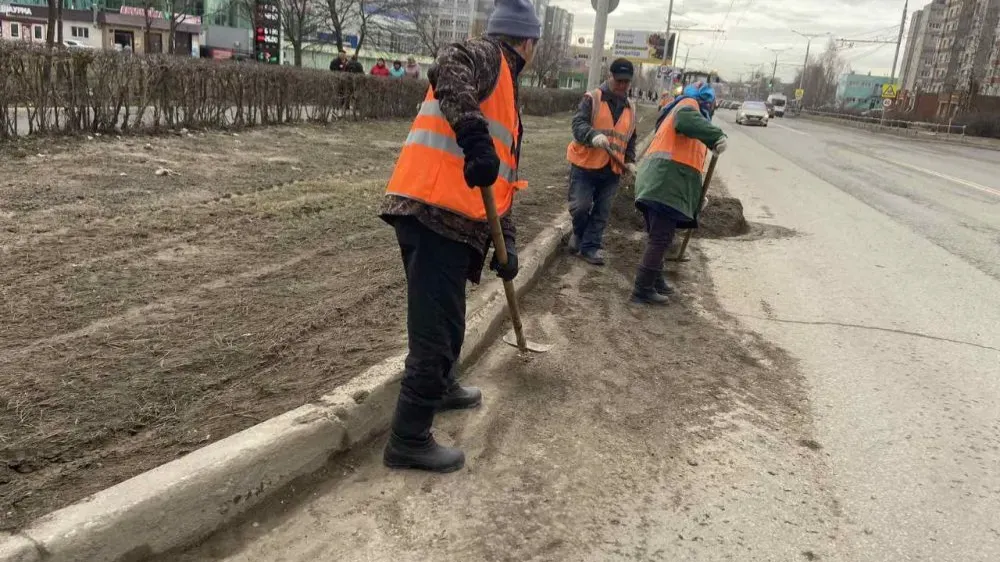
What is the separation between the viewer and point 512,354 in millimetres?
3977

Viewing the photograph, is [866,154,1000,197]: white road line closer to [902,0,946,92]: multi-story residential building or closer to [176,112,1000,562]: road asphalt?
[176,112,1000,562]: road asphalt

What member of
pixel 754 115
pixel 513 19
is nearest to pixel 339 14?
pixel 754 115

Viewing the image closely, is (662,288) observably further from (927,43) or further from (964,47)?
(927,43)

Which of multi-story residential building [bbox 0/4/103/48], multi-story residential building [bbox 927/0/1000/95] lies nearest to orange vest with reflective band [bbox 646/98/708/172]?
multi-story residential building [bbox 927/0/1000/95]

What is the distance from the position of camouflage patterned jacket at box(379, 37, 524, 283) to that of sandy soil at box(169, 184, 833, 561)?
3.05ft

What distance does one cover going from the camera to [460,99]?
243 cm

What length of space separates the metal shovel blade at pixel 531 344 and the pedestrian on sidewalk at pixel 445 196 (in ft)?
3.56

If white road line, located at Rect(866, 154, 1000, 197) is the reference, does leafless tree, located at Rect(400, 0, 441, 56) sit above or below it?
above

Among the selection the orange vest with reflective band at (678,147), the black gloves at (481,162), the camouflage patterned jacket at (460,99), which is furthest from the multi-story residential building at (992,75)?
the black gloves at (481,162)

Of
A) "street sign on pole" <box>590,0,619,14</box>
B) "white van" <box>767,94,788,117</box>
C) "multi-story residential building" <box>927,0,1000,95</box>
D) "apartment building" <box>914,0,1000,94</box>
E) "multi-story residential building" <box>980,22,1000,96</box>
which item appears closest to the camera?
"street sign on pole" <box>590,0,619,14</box>

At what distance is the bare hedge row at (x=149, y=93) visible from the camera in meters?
7.93

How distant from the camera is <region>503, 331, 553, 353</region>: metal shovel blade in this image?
150 inches

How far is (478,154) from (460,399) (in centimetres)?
133

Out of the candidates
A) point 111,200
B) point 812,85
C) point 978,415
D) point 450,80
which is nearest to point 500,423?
point 450,80
